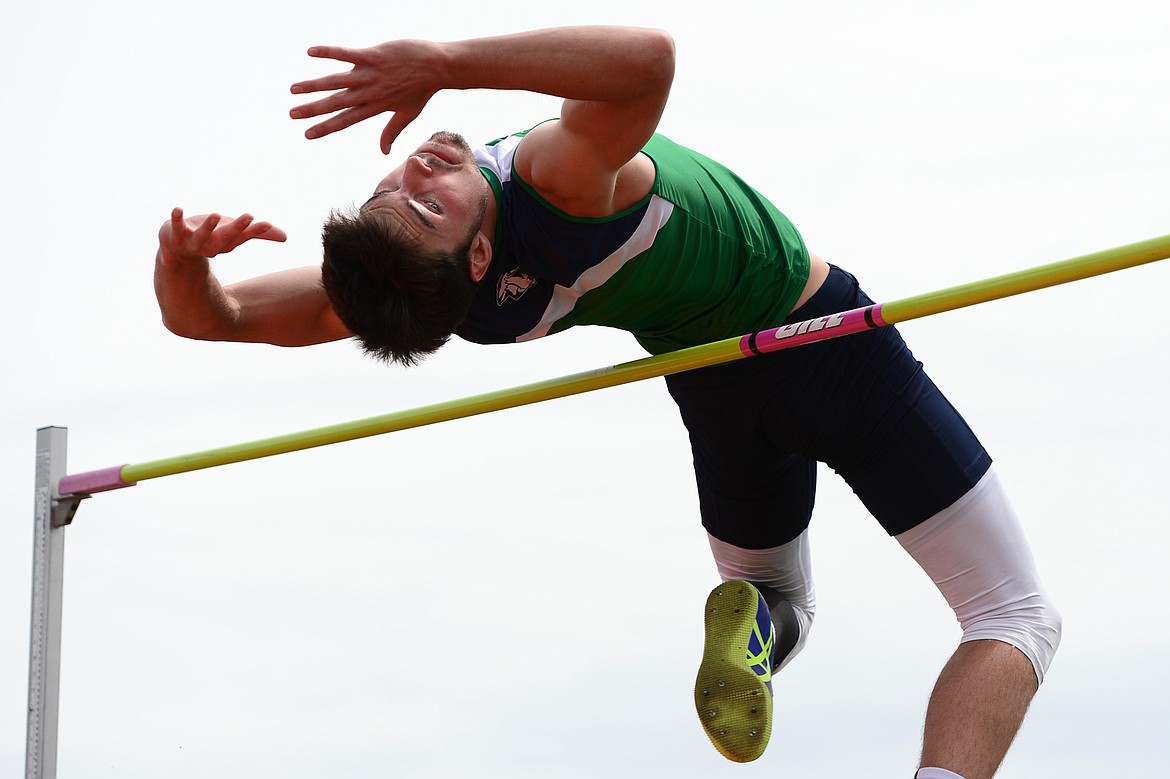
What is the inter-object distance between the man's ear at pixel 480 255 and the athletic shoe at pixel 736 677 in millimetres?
774

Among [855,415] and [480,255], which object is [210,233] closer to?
[480,255]

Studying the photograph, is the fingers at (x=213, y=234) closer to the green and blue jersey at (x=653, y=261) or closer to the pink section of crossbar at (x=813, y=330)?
the green and blue jersey at (x=653, y=261)

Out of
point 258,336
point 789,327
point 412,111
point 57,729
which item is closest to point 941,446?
point 789,327

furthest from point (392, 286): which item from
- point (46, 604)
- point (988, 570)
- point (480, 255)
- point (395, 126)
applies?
point (46, 604)

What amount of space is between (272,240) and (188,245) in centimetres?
14

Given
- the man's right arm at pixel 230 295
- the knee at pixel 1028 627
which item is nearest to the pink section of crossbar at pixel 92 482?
the man's right arm at pixel 230 295

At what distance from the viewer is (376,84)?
2.03m

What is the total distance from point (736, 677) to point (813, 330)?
0.64 m

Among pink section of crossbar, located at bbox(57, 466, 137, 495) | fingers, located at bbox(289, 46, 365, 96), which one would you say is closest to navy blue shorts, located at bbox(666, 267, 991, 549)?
fingers, located at bbox(289, 46, 365, 96)

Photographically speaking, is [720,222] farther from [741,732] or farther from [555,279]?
[741,732]

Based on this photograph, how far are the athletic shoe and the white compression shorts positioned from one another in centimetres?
31

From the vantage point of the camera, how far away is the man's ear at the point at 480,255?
2.27 metres

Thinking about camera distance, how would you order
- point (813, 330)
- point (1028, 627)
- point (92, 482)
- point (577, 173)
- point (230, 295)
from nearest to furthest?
point (577, 173) → point (813, 330) → point (1028, 627) → point (230, 295) → point (92, 482)

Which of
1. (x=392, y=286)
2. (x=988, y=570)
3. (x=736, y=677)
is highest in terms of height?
(x=392, y=286)
